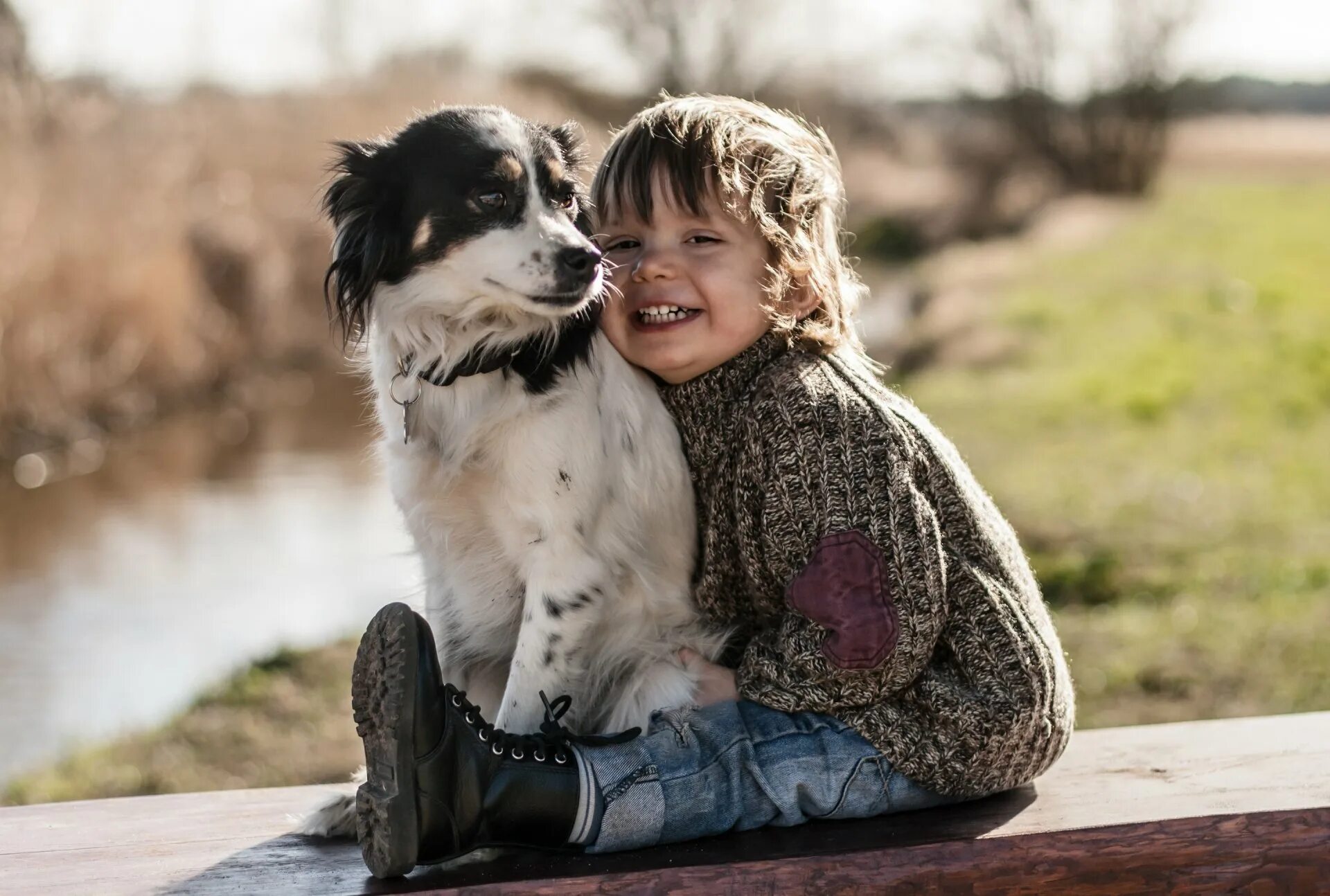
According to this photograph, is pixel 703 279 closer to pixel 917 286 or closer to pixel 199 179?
pixel 199 179

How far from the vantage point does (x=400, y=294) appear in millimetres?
2660

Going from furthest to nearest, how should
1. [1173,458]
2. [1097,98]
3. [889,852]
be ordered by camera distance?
[1097,98], [1173,458], [889,852]

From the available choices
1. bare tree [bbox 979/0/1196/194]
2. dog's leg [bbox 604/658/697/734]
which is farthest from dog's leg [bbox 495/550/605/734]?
bare tree [bbox 979/0/1196/194]

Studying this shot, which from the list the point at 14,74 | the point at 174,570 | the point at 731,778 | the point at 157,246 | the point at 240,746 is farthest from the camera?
the point at 157,246

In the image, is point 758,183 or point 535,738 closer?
point 535,738

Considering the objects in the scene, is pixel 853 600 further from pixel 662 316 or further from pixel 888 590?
pixel 662 316

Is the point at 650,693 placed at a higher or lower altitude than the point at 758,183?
lower

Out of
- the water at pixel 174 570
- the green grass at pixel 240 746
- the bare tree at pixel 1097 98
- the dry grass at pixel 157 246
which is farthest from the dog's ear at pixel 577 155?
the bare tree at pixel 1097 98

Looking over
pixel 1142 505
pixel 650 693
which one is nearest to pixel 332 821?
pixel 650 693

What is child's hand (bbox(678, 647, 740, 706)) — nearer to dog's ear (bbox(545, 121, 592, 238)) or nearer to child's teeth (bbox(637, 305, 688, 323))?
child's teeth (bbox(637, 305, 688, 323))

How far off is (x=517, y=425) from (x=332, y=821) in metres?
0.79

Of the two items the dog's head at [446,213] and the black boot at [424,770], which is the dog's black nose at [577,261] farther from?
the black boot at [424,770]

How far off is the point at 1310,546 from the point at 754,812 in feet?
17.4

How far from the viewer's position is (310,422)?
10758 millimetres
